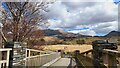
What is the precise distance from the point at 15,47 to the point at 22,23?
13536mm

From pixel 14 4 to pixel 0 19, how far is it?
1.85 meters

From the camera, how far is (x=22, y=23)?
20656 millimetres

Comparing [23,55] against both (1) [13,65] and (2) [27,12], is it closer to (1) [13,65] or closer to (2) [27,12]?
(1) [13,65]

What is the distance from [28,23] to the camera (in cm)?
2142

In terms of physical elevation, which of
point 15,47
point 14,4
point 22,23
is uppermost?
point 14,4

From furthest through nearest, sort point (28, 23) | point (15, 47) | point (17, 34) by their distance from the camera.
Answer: point (28, 23), point (17, 34), point (15, 47)

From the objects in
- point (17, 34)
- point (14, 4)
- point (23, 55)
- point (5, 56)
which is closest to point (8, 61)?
point (5, 56)

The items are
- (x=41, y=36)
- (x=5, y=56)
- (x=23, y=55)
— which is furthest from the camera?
(x=41, y=36)

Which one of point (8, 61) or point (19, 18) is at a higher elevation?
point (19, 18)

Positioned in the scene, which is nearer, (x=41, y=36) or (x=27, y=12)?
(x=27, y=12)

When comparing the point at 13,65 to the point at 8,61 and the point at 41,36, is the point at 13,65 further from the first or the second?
the point at 41,36

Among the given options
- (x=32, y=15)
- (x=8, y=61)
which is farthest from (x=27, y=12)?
(x=8, y=61)

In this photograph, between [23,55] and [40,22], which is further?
[40,22]

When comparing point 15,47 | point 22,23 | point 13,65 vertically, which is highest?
point 22,23
